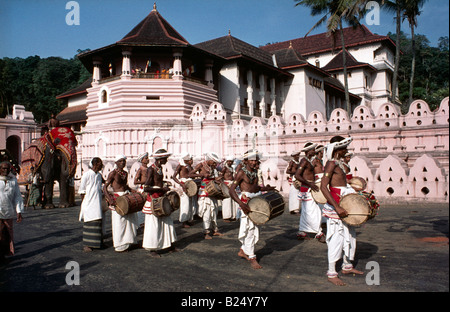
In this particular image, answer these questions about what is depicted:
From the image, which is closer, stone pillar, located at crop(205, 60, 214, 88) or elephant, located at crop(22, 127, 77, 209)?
elephant, located at crop(22, 127, 77, 209)

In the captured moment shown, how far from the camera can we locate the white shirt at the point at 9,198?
6.43 metres

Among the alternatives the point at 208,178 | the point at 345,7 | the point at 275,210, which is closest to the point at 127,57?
the point at 345,7

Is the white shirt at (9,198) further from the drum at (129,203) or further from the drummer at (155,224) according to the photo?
the drummer at (155,224)

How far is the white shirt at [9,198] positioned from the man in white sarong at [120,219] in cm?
153

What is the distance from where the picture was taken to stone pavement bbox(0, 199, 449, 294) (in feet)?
15.6

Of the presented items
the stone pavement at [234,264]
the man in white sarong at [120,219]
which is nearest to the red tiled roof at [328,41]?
the stone pavement at [234,264]

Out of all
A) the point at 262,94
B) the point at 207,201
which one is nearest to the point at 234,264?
the point at 207,201

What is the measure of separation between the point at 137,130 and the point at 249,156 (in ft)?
60.4

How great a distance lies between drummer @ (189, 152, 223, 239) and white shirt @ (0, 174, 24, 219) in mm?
3716

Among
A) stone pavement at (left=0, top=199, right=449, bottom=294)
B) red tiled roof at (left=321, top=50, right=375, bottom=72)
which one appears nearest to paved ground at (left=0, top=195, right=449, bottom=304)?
stone pavement at (left=0, top=199, right=449, bottom=294)

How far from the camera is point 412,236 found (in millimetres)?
7309

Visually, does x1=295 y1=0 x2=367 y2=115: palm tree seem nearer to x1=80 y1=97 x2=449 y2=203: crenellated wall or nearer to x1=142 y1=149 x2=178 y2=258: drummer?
x1=80 y1=97 x2=449 y2=203: crenellated wall

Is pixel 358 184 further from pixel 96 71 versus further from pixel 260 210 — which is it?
pixel 96 71
